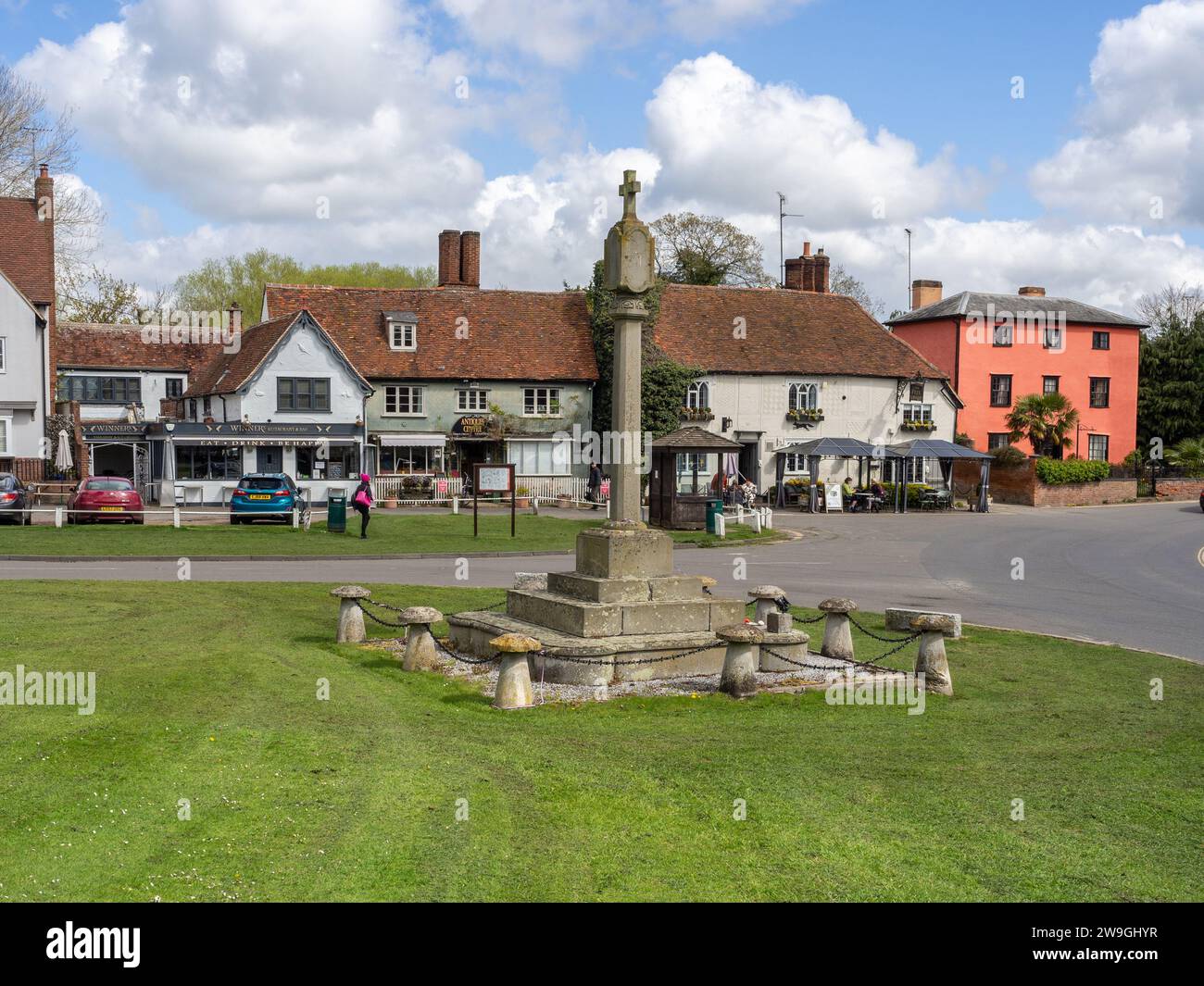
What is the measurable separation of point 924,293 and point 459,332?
28.3m

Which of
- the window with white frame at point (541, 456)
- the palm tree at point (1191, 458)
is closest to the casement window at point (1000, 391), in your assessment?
the palm tree at point (1191, 458)

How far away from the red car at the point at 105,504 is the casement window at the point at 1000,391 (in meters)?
42.8

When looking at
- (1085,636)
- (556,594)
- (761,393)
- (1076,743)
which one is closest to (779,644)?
(556,594)

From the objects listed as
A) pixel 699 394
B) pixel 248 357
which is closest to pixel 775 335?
pixel 699 394

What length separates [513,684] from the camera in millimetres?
10969

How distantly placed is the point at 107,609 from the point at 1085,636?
545 inches

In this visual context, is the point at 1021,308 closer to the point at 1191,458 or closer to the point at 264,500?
the point at 1191,458

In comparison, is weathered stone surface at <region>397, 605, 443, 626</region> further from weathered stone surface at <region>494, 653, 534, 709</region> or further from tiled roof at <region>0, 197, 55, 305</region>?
tiled roof at <region>0, 197, 55, 305</region>

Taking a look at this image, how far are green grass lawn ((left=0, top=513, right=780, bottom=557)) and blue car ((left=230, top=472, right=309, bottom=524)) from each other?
0.43m

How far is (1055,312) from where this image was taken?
59.8 metres

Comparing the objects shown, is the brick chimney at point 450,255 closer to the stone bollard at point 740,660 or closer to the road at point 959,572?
the road at point 959,572

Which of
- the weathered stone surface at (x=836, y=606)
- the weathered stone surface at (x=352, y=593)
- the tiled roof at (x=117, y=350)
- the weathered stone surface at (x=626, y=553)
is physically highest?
the tiled roof at (x=117, y=350)

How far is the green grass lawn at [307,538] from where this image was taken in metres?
25.9

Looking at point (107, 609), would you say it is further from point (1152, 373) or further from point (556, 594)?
point (1152, 373)
